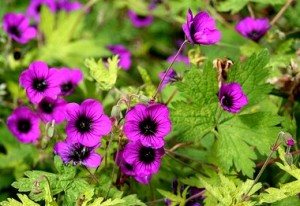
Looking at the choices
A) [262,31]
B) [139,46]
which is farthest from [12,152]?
[139,46]

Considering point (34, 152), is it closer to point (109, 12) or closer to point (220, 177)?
point (220, 177)

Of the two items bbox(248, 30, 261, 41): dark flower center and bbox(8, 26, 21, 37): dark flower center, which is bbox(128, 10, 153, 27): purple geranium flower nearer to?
bbox(8, 26, 21, 37): dark flower center

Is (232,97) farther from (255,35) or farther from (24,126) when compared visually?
(24,126)

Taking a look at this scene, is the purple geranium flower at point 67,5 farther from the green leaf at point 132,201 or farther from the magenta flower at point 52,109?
the green leaf at point 132,201

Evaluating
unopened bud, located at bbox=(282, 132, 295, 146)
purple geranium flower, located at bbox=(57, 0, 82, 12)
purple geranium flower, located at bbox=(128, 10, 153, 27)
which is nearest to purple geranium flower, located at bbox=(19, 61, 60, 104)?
unopened bud, located at bbox=(282, 132, 295, 146)

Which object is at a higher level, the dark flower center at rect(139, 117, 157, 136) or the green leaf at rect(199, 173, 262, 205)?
the dark flower center at rect(139, 117, 157, 136)

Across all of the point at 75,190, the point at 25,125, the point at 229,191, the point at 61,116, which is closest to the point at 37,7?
Answer: the point at 25,125
